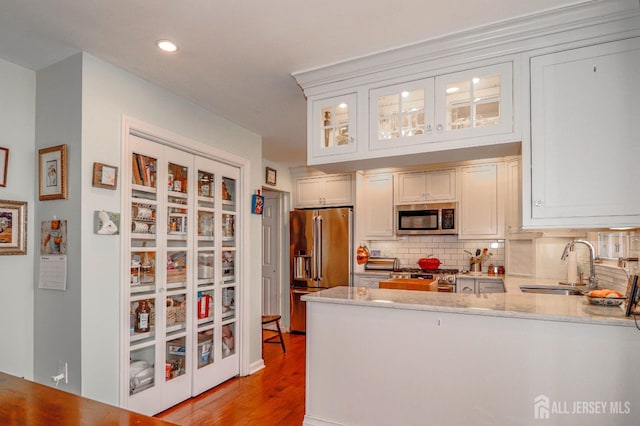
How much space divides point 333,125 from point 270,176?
2.77m

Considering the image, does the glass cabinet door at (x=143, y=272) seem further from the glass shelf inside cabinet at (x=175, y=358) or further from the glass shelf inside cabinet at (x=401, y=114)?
the glass shelf inside cabinet at (x=401, y=114)

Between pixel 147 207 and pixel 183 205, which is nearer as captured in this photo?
pixel 147 207

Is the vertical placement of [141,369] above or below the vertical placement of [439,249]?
below

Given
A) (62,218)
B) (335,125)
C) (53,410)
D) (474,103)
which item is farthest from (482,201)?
(53,410)

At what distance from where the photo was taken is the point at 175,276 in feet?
10.1

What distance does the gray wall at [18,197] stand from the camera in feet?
7.80

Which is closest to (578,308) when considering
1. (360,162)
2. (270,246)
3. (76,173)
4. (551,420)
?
(551,420)

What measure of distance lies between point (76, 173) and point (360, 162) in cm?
182

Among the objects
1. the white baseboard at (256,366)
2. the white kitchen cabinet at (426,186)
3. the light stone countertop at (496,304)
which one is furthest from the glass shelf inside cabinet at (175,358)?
the white kitchen cabinet at (426,186)

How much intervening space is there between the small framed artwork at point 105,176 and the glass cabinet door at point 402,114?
1730 mm

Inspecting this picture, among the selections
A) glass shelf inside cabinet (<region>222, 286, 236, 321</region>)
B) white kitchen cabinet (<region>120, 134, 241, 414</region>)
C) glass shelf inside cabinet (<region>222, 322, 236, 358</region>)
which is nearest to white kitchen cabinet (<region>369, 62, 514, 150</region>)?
white kitchen cabinet (<region>120, 134, 241, 414</region>)

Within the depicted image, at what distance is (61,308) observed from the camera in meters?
2.37

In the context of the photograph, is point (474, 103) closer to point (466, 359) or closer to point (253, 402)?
point (466, 359)

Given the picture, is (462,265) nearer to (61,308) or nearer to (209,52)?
(209,52)
